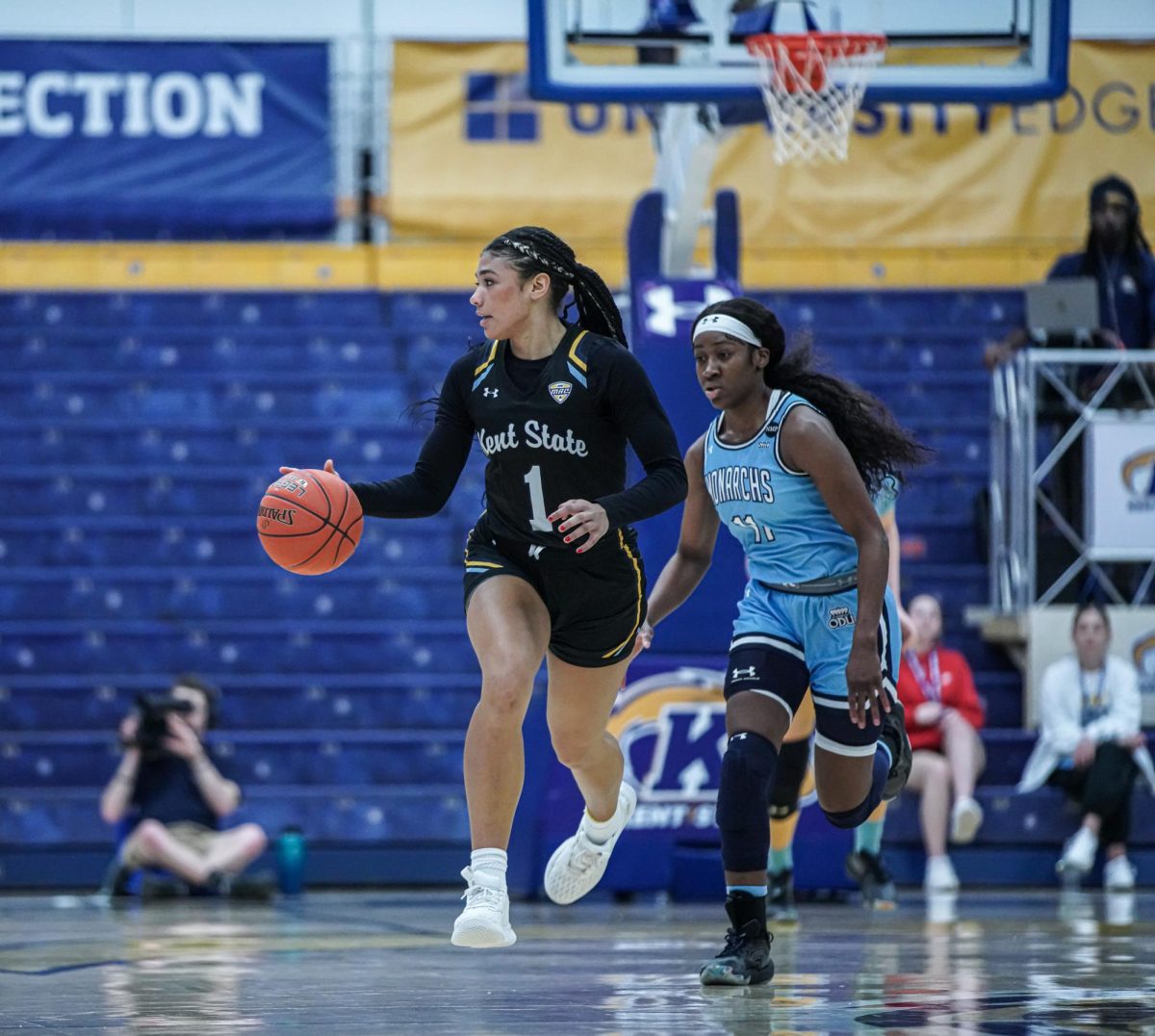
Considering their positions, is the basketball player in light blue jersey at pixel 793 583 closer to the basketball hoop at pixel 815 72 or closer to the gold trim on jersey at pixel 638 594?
the gold trim on jersey at pixel 638 594

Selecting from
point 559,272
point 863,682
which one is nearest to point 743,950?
point 863,682

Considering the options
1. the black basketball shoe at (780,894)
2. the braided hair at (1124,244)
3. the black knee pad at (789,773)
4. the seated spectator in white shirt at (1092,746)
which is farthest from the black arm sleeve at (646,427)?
the braided hair at (1124,244)

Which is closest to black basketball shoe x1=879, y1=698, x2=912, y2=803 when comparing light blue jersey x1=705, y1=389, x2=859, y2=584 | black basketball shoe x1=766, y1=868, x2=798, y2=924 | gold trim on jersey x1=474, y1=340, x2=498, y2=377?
light blue jersey x1=705, y1=389, x2=859, y2=584

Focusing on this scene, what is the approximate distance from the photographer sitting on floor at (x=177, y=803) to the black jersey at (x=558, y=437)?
4855 millimetres

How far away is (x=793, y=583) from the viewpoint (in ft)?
18.9

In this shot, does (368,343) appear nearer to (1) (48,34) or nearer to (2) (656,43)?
(1) (48,34)

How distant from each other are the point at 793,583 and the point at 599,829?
115 centimetres

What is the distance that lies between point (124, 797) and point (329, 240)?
751 cm

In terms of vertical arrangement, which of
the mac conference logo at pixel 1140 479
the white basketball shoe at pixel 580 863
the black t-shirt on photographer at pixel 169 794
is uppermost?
the mac conference logo at pixel 1140 479

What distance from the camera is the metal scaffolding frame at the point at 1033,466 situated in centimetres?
1209

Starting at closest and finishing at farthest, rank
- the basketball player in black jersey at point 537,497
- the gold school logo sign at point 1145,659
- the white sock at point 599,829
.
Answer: the basketball player in black jersey at point 537,497, the white sock at point 599,829, the gold school logo sign at point 1145,659

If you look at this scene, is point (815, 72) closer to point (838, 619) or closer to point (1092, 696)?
point (1092, 696)

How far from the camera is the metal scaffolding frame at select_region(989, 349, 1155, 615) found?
12.1m

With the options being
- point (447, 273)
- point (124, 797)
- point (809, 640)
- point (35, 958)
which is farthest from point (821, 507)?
point (447, 273)
